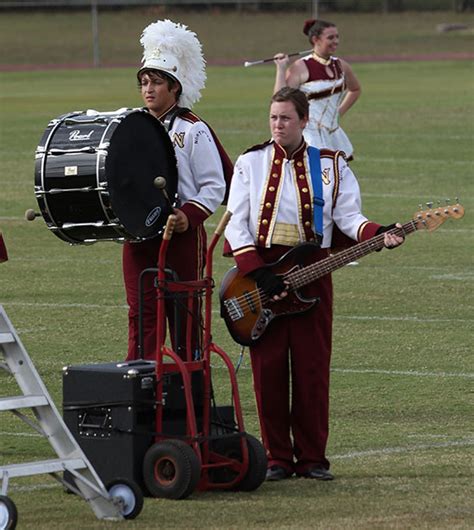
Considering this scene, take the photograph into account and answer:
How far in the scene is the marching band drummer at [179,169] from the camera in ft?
25.2

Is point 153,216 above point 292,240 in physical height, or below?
above

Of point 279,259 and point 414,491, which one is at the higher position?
point 279,259

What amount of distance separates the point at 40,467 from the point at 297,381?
1445 mm

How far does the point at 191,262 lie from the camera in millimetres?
7719

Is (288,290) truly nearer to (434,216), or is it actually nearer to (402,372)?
(434,216)

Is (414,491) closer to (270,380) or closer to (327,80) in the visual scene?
(270,380)

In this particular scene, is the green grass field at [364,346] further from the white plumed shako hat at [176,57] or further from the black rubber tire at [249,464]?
the white plumed shako hat at [176,57]

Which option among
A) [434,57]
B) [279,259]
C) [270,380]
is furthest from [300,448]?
[434,57]

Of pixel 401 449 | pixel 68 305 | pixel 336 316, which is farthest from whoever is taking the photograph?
pixel 68 305

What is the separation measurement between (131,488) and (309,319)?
1228 mm

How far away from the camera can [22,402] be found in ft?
21.2

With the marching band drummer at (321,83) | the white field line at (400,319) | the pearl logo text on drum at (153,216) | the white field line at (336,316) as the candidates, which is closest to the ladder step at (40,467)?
the pearl logo text on drum at (153,216)

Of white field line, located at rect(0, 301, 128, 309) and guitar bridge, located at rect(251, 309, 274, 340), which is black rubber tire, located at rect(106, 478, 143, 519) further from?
white field line, located at rect(0, 301, 128, 309)

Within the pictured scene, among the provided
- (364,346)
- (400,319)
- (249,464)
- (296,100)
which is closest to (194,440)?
(249,464)
